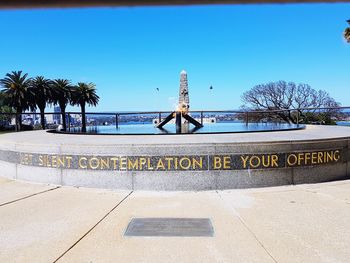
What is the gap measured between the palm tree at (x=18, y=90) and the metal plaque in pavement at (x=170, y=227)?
44.2m

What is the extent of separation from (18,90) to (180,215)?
44.9 meters

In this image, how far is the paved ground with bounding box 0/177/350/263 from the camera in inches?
143

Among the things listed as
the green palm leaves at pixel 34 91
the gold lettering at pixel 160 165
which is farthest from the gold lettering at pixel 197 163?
the green palm leaves at pixel 34 91

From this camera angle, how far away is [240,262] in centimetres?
342

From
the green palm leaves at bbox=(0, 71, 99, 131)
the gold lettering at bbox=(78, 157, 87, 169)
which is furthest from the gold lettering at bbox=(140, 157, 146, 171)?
the green palm leaves at bbox=(0, 71, 99, 131)

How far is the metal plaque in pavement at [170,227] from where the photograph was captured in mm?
4206

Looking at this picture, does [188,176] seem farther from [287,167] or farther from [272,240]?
[272,240]

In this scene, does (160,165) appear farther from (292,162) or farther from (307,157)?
(307,157)

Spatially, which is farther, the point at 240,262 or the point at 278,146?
the point at 278,146

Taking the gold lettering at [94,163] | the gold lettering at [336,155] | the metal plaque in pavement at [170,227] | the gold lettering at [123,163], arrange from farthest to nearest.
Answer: the gold lettering at [336,155]
the gold lettering at [94,163]
the gold lettering at [123,163]
the metal plaque in pavement at [170,227]

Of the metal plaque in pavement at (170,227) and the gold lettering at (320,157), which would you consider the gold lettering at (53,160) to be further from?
the gold lettering at (320,157)

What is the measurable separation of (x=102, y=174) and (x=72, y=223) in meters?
2.10

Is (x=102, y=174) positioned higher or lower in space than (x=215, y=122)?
lower

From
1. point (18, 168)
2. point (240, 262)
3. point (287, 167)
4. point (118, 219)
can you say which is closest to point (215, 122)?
point (287, 167)
